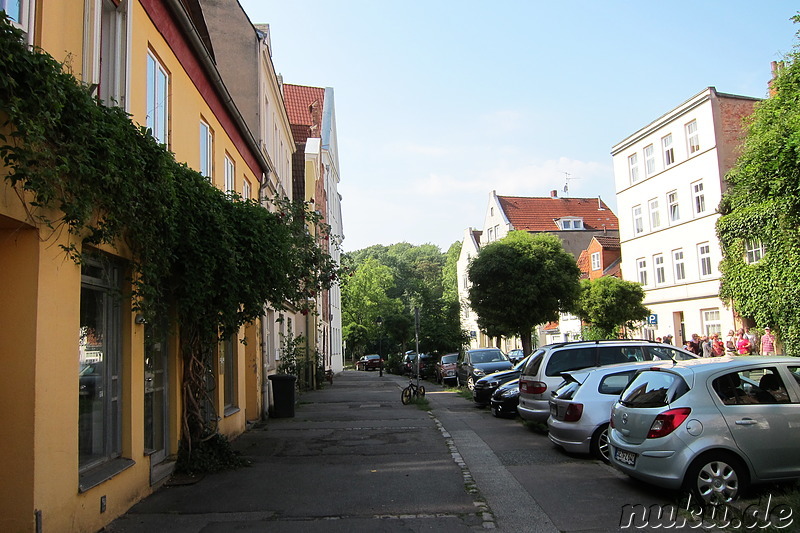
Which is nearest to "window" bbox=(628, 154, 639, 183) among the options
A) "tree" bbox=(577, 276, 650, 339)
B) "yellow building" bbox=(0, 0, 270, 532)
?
"tree" bbox=(577, 276, 650, 339)

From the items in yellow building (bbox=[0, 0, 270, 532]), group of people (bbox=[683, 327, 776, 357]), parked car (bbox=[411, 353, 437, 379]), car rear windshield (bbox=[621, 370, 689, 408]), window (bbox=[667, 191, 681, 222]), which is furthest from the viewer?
parked car (bbox=[411, 353, 437, 379])

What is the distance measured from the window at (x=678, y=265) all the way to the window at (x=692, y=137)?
17.2ft

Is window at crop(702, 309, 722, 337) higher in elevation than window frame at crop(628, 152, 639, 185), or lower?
lower

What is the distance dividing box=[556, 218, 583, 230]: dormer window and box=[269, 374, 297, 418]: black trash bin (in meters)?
45.1

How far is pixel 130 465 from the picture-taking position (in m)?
7.03

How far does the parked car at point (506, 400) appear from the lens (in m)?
15.5

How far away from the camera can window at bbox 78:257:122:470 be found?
6469 millimetres

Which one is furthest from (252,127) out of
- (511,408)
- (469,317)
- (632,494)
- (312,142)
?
(469,317)

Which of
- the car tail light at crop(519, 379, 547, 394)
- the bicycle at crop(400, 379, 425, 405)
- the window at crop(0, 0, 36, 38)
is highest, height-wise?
the window at crop(0, 0, 36, 38)

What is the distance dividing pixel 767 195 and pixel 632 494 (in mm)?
7641

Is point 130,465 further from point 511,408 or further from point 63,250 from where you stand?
point 511,408

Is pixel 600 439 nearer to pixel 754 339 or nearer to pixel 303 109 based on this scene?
pixel 754 339

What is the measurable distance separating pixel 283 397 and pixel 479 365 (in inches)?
383

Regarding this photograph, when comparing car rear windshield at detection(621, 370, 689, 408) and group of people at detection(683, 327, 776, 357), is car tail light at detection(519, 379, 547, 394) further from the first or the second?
group of people at detection(683, 327, 776, 357)
